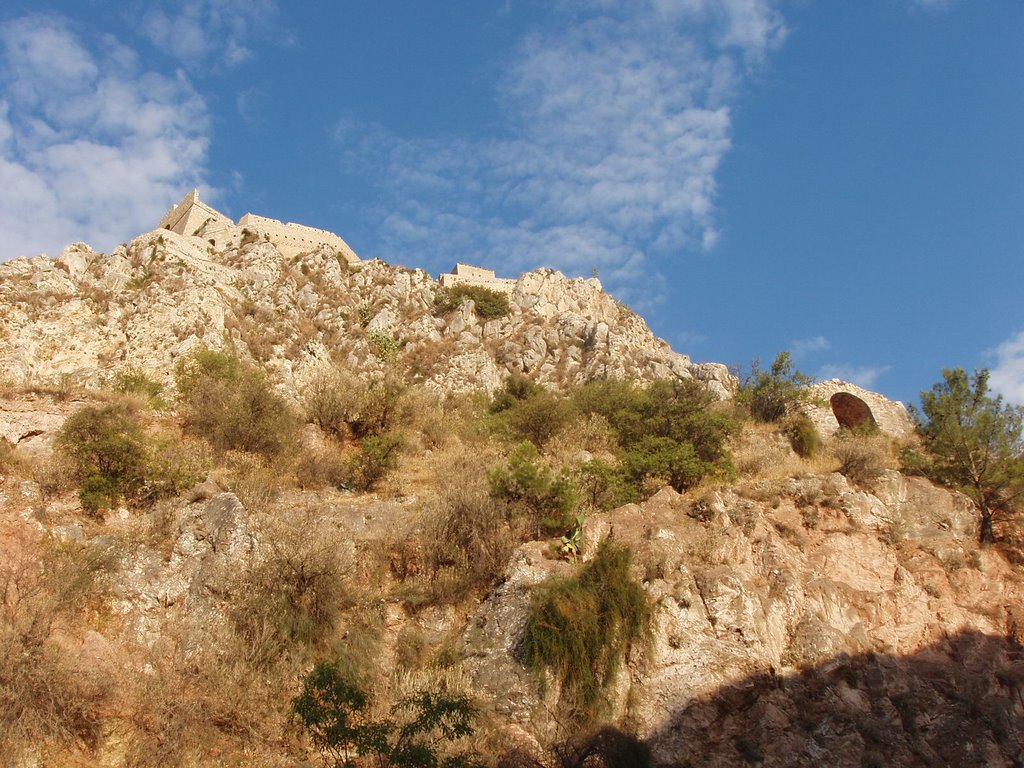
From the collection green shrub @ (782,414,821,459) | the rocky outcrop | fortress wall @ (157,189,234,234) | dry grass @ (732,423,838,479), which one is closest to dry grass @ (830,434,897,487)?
dry grass @ (732,423,838,479)

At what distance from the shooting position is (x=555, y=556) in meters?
14.6

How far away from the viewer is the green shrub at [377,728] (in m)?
9.53

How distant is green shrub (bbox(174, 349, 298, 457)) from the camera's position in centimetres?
1978

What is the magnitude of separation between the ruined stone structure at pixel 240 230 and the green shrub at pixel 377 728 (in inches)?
1627

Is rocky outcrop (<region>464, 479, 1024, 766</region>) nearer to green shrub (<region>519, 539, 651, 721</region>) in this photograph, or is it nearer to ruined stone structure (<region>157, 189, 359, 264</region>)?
green shrub (<region>519, 539, 651, 721</region>)

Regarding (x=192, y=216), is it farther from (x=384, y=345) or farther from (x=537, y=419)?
(x=537, y=419)

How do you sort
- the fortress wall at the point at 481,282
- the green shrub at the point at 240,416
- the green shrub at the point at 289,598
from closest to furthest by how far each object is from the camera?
the green shrub at the point at 289,598
the green shrub at the point at 240,416
the fortress wall at the point at 481,282

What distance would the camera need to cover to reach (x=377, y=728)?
9.78 metres

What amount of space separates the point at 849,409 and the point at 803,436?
5.82 meters

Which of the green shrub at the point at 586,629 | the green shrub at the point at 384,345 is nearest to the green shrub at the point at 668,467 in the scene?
the green shrub at the point at 586,629

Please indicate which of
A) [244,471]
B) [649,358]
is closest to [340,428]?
[244,471]

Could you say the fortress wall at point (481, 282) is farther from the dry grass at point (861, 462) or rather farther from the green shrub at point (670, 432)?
the dry grass at point (861, 462)

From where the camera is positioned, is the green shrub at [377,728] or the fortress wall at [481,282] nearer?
the green shrub at [377,728]

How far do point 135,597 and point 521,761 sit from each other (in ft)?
23.9
